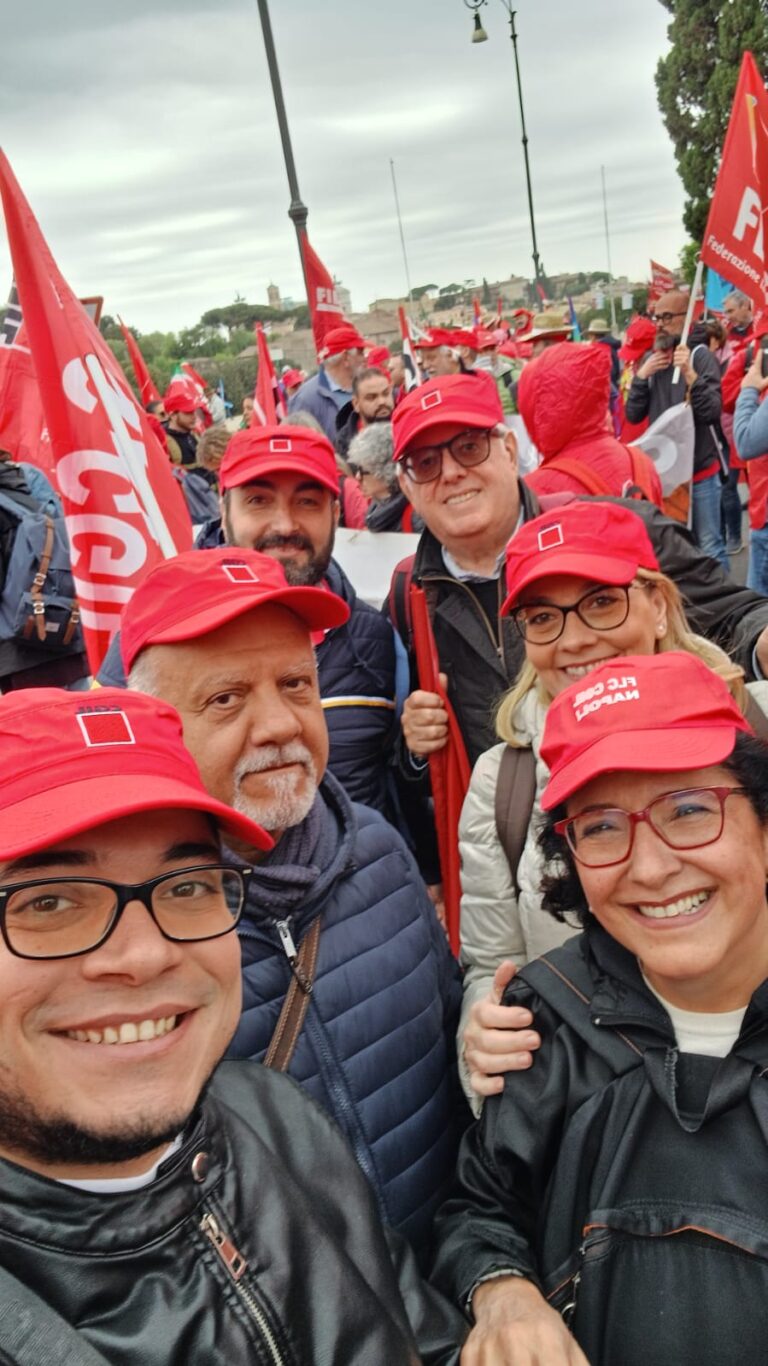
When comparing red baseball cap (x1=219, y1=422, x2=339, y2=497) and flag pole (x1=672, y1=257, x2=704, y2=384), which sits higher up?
flag pole (x1=672, y1=257, x2=704, y2=384)

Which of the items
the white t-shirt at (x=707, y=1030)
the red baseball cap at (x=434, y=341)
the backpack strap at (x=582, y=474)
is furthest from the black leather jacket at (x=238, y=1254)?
the red baseball cap at (x=434, y=341)

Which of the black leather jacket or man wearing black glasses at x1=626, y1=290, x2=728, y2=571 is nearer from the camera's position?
the black leather jacket

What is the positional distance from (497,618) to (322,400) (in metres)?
5.77

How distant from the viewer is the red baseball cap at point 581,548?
2379 mm

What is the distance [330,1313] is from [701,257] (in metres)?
5.40

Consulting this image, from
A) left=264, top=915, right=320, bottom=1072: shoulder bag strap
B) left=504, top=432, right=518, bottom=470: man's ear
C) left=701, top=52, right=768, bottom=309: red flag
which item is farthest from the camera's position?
left=701, top=52, right=768, bottom=309: red flag

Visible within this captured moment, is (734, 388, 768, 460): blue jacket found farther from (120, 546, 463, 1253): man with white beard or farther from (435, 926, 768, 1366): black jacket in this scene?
(435, 926, 768, 1366): black jacket

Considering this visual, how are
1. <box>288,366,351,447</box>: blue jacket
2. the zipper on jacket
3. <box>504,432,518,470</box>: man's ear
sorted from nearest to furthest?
the zipper on jacket, <box>504,432,518,470</box>: man's ear, <box>288,366,351,447</box>: blue jacket

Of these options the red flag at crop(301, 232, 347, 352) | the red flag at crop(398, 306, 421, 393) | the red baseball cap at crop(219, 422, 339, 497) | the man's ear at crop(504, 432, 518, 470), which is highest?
the red flag at crop(301, 232, 347, 352)

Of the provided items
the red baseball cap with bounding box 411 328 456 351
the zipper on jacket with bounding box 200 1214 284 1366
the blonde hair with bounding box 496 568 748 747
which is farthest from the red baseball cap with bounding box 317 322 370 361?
the zipper on jacket with bounding box 200 1214 284 1366

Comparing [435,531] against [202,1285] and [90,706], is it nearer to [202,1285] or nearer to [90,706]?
[90,706]

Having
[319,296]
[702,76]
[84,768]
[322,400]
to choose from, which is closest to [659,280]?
[319,296]

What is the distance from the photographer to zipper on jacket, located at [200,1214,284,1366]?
140cm

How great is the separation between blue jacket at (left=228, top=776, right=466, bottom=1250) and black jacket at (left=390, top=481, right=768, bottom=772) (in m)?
0.91
